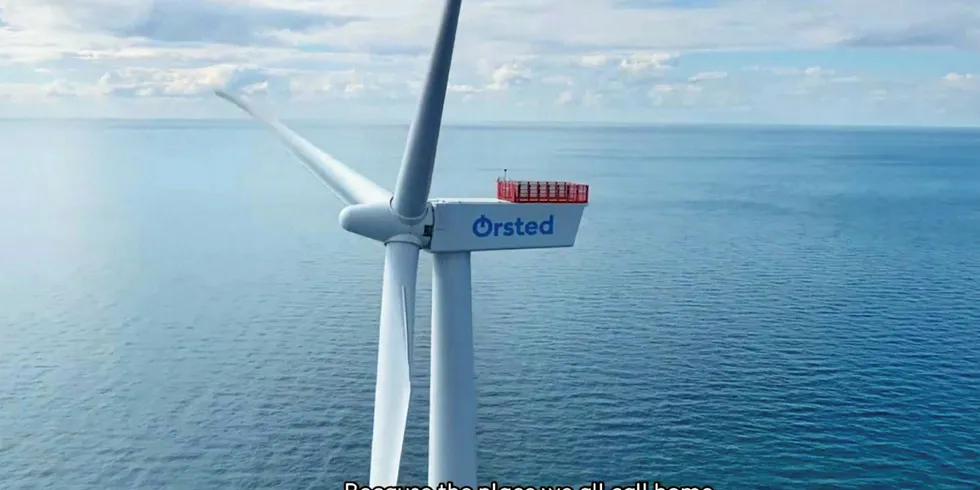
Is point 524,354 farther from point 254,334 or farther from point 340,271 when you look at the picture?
point 340,271

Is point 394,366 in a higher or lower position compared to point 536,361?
lower

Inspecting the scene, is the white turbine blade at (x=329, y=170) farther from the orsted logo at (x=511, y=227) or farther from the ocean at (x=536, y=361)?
the ocean at (x=536, y=361)

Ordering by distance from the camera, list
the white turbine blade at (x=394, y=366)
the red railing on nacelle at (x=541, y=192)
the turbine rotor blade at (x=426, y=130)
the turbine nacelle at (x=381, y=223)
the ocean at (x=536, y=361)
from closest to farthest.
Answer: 1. the turbine rotor blade at (x=426, y=130)
2. the white turbine blade at (x=394, y=366)
3. the turbine nacelle at (x=381, y=223)
4. the red railing on nacelle at (x=541, y=192)
5. the ocean at (x=536, y=361)

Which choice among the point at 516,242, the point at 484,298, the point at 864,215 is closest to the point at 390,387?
the point at 516,242

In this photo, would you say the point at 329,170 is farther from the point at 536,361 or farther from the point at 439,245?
the point at 536,361

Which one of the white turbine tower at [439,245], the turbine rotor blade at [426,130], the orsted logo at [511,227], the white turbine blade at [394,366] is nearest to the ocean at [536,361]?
the white turbine tower at [439,245]

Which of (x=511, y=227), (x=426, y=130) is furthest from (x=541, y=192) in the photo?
(x=426, y=130)

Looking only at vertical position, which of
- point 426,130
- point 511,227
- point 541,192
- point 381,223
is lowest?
point 381,223
